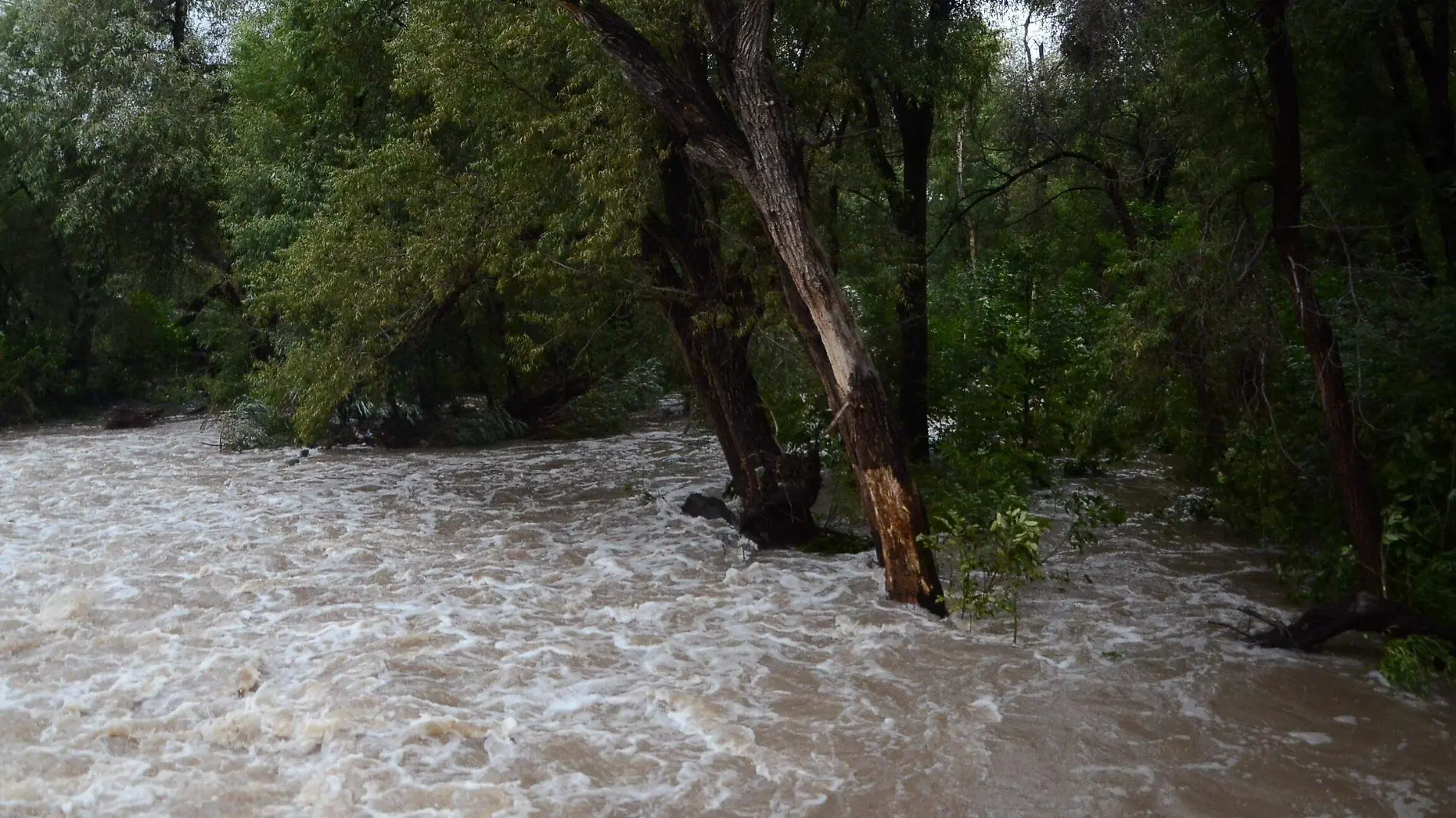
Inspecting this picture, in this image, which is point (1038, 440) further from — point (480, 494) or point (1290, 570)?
point (480, 494)

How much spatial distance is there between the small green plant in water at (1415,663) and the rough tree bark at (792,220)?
9.54 ft

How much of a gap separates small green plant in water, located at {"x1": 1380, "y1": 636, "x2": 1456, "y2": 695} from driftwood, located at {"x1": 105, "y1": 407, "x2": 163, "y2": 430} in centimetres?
2334

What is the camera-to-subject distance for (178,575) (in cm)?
1015

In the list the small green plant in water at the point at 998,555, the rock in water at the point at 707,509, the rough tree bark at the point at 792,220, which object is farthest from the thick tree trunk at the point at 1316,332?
the rock in water at the point at 707,509

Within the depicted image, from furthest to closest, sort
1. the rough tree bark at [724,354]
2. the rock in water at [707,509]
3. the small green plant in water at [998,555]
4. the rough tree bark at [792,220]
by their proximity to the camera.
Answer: the rock in water at [707,509] → the rough tree bark at [724,354] → the rough tree bark at [792,220] → the small green plant in water at [998,555]

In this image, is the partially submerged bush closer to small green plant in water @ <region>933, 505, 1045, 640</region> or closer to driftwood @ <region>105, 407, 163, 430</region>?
driftwood @ <region>105, 407, 163, 430</region>

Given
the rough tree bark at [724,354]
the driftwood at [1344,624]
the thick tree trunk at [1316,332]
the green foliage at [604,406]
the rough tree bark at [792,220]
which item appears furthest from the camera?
the green foliage at [604,406]

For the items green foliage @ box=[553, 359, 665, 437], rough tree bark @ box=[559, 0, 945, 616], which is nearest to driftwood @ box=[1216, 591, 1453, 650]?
rough tree bark @ box=[559, 0, 945, 616]

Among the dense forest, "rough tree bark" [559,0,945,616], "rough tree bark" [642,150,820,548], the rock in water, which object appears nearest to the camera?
the dense forest

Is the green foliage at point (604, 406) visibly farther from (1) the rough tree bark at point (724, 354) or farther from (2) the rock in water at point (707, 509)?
(1) the rough tree bark at point (724, 354)

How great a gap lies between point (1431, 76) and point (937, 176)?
551 inches

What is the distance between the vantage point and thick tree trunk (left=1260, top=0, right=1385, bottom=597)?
7266 millimetres

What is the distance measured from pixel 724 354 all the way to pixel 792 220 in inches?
118

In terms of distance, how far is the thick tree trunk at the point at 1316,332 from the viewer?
727 centimetres
